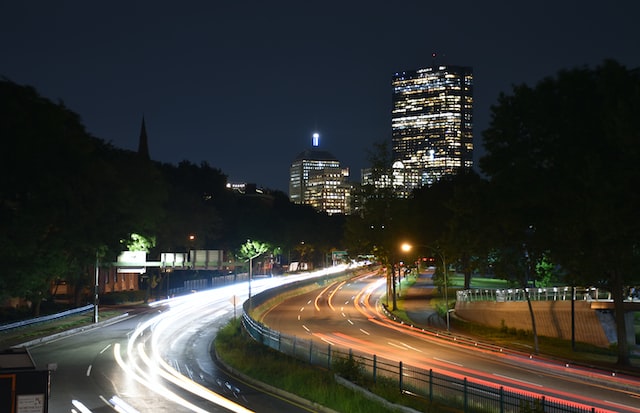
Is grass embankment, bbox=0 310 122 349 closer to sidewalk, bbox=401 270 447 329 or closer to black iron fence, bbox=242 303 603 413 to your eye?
black iron fence, bbox=242 303 603 413

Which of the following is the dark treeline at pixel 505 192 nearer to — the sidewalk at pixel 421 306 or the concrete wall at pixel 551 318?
the concrete wall at pixel 551 318

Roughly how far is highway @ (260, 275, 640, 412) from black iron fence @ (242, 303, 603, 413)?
203 centimetres

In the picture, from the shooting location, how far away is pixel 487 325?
197 ft

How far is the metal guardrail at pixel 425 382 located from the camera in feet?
67.0

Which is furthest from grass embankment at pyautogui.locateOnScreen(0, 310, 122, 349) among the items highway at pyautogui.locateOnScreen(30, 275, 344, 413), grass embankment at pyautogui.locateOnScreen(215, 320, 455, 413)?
grass embankment at pyautogui.locateOnScreen(215, 320, 455, 413)

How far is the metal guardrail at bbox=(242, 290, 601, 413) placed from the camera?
20.4 metres

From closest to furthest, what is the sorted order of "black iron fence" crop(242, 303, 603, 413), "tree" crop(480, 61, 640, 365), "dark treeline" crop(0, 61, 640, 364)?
1. "black iron fence" crop(242, 303, 603, 413)
2. "tree" crop(480, 61, 640, 365)
3. "dark treeline" crop(0, 61, 640, 364)

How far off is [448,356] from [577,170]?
41.7ft

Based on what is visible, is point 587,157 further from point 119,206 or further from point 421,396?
point 119,206

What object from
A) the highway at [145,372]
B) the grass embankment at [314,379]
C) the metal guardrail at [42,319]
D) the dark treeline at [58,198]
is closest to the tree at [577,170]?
the grass embankment at [314,379]

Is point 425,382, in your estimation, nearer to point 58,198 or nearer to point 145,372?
point 145,372

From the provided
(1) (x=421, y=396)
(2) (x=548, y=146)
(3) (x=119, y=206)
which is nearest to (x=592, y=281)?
(2) (x=548, y=146)

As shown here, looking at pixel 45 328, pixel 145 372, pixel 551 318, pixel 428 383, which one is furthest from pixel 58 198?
pixel 551 318

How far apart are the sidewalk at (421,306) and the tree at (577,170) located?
68.5ft
